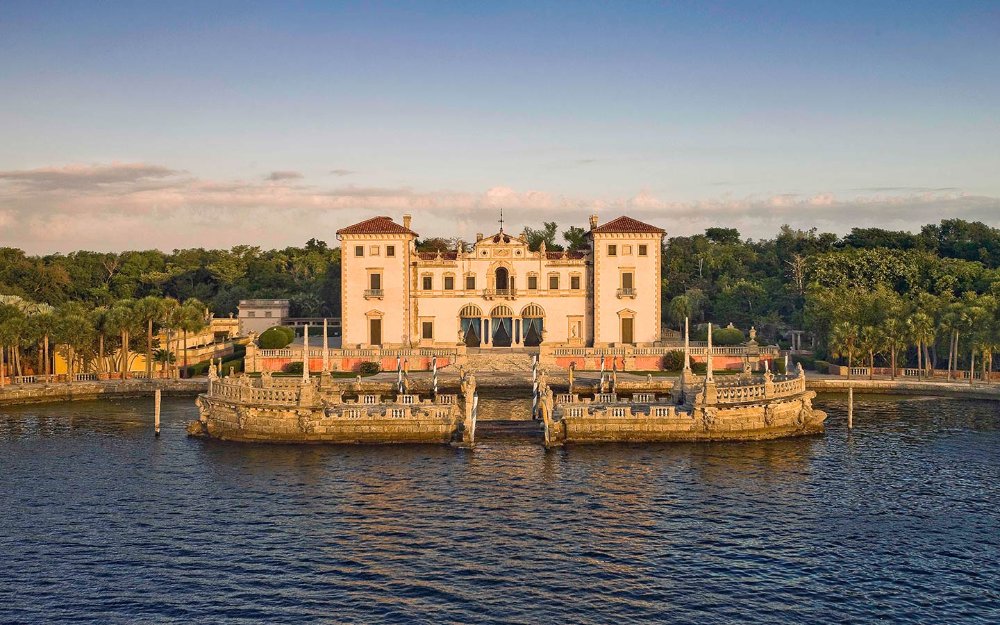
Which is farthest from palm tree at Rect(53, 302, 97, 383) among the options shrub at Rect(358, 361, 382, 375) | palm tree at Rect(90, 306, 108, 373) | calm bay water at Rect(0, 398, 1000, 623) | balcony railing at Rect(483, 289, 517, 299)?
balcony railing at Rect(483, 289, 517, 299)

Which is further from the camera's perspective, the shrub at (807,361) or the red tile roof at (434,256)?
the red tile roof at (434,256)

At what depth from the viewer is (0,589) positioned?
28.1 m

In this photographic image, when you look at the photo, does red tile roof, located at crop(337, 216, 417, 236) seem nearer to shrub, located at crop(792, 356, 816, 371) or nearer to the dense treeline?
the dense treeline

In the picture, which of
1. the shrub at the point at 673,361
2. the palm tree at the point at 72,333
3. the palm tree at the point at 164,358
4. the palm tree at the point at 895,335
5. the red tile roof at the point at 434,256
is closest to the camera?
the palm tree at the point at 895,335

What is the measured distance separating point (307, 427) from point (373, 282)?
134 feet

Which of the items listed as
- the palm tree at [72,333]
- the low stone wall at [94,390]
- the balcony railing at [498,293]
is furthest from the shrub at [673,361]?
the palm tree at [72,333]

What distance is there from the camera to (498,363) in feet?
263

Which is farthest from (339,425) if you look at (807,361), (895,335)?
(807,361)

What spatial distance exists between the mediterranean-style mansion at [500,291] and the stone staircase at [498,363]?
714 centimetres

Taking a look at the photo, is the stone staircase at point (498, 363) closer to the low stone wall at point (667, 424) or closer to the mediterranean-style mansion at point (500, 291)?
the mediterranean-style mansion at point (500, 291)

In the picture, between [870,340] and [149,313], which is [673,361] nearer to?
[870,340]

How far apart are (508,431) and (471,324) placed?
40.4 metres

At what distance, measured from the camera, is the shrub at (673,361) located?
265ft

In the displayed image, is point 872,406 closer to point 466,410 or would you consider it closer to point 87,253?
point 466,410
